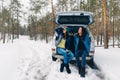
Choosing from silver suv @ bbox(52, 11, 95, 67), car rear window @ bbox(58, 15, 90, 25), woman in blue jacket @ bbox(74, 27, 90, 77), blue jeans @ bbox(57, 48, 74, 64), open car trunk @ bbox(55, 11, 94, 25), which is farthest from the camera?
car rear window @ bbox(58, 15, 90, 25)

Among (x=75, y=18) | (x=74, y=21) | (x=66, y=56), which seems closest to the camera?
(x=66, y=56)

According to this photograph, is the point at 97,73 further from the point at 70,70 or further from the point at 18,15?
the point at 18,15

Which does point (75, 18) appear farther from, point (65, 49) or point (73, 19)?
point (65, 49)

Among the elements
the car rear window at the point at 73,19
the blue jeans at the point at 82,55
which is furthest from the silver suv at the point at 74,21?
the blue jeans at the point at 82,55

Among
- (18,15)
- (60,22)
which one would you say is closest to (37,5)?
(18,15)

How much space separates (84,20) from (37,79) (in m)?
4.36

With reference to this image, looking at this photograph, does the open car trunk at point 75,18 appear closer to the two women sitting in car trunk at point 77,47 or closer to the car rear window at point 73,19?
the car rear window at point 73,19

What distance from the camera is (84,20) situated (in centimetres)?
1232

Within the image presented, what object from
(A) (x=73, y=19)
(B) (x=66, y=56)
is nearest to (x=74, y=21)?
(A) (x=73, y=19)

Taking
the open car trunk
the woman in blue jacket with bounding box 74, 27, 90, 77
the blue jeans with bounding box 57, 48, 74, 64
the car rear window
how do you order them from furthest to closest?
1. the car rear window
2. the open car trunk
3. the blue jeans with bounding box 57, 48, 74, 64
4. the woman in blue jacket with bounding box 74, 27, 90, 77

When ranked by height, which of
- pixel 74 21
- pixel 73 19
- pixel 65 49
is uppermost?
pixel 73 19

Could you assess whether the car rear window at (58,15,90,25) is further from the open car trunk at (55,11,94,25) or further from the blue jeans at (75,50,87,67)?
the blue jeans at (75,50,87,67)

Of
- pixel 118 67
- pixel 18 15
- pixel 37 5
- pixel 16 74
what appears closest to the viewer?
pixel 16 74

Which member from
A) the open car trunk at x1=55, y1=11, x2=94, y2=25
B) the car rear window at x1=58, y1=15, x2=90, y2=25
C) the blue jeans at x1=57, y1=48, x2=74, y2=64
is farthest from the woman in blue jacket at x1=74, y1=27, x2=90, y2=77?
the car rear window at x1=58, y1=15, x2=90, y2=25
